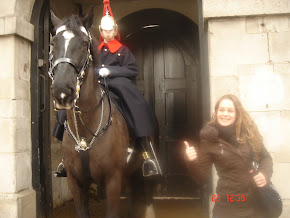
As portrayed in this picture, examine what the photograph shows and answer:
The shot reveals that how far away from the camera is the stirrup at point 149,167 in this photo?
3625 mm

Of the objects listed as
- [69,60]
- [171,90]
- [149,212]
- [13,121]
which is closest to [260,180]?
[69,60]

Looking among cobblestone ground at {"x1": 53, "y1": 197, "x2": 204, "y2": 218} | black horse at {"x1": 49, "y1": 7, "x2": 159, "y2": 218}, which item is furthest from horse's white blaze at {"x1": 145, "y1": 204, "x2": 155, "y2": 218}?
black horse at {"x1": 49, "y1": 7, "x2": 159, "y2": 218}

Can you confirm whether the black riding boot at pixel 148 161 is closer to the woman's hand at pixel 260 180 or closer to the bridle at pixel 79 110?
the bridle at pixel 79 110

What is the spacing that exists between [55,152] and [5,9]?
265 centimetres

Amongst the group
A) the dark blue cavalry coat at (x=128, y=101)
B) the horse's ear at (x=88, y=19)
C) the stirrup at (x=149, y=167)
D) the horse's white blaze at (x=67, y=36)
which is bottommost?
the stirrup at (x=149, y=167)

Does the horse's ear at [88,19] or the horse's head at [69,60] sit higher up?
the horse's ear at [88,19]

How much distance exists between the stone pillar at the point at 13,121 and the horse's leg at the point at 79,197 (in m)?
1.21

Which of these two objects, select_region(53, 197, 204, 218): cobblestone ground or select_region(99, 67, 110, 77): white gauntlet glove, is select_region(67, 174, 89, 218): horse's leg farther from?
select_region(53, 197, 204, 218): cobblestone ground

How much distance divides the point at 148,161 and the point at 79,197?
860 millimetres

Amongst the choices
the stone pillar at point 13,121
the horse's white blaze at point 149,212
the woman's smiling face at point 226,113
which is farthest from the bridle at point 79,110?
the horse's white blaze at point 149,212

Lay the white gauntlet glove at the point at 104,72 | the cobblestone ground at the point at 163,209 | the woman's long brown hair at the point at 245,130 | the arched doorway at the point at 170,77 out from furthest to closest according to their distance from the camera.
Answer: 1. the arched doorway at the point at 170,77
2. the cobblestone ground at the point at 163,209
3. the white gauntlet glove at the point at 104,72
4. the woman's long brown hair at the point at 245,130

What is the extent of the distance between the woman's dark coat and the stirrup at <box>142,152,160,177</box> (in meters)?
1.12

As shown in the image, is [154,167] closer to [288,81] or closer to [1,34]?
[288,81]

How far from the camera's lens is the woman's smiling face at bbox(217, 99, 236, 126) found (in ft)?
8.48
